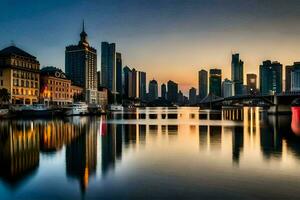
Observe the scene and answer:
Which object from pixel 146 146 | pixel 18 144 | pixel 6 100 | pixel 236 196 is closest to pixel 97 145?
pixel 146 146

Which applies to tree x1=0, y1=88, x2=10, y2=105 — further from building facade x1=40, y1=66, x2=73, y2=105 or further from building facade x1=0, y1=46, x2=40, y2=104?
building facade x1=40, y1=66, x2=73, y2=105

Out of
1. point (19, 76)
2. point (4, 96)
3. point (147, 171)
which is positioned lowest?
point (147, 171)

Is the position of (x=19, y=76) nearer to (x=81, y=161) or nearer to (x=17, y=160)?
(x=17, y=160)

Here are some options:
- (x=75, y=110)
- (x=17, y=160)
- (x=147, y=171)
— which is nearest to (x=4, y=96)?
(x=75, y=110)

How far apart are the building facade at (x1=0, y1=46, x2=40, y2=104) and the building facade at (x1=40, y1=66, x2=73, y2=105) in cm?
531

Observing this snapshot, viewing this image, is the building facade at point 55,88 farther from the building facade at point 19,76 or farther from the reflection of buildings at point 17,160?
the reflection of buildings at point 17,160

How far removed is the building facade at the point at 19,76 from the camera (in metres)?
134

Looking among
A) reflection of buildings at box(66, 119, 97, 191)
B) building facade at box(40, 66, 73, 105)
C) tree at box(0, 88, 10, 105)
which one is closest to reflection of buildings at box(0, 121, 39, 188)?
reflection of buildings at box(66, 119, 97, 191)

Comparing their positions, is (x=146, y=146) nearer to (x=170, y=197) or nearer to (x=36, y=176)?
(x=36, y=176)

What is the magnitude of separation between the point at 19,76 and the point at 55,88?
109ft

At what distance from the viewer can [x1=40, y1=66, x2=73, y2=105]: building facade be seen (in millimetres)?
160625

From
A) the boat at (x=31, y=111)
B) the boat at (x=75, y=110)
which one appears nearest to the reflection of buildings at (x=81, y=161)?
the boat at (x=31, y=111)

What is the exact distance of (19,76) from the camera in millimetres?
140250

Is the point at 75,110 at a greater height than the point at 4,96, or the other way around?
the point at 4,96
